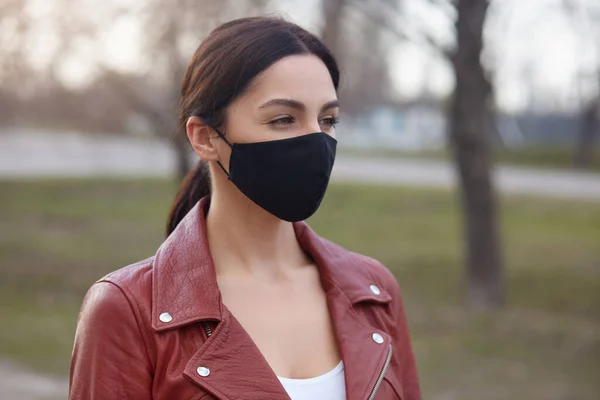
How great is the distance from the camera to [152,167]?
86.9 ft

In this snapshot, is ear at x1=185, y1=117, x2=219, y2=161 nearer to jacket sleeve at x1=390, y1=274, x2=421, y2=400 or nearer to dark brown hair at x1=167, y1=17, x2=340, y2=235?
dark brown hair at x1=167, y1=17, x2=340, y2=235

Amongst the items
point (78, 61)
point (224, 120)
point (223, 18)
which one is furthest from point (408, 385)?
point (78, 61)

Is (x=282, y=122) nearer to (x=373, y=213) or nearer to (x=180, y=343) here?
(x=180, y=343)

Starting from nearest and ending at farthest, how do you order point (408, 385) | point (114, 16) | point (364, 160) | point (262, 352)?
point (262, 352) < point (408, 385) < point (114, 16) < point (364, 160)

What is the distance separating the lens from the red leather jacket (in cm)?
197

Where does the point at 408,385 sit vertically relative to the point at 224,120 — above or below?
below

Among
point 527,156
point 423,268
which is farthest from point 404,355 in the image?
point 527,156

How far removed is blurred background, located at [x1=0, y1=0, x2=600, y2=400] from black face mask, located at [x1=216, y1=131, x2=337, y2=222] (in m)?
0.52

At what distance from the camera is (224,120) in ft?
7.29

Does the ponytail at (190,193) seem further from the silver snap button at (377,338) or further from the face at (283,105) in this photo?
the silver snap button at (377,338)

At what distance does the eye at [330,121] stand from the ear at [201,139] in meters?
0.29

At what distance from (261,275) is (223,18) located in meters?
9.39

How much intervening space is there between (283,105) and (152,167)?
24729 mm

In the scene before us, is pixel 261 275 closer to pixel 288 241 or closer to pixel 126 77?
pixel 288 241
